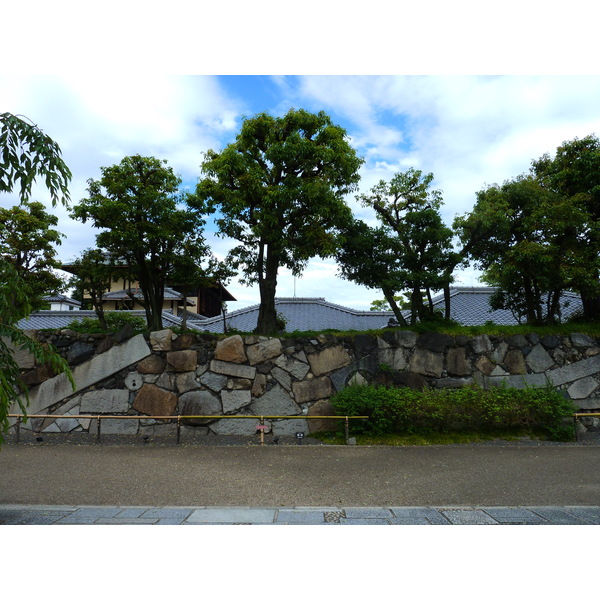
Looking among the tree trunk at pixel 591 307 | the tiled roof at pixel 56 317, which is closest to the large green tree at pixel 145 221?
the tiled roof at pixel 56 317

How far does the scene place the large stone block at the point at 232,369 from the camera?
870 cm

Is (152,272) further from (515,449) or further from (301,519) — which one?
(515,449)

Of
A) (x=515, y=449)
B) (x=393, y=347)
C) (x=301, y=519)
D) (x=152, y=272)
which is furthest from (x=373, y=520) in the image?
(x=152, y=272)

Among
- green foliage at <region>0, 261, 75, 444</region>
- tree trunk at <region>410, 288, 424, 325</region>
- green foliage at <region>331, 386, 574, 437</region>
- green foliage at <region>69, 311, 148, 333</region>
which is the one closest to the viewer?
green foliage at <region>0, 261, 75, 444</region>

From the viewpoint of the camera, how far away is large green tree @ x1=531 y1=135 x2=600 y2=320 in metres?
8.75

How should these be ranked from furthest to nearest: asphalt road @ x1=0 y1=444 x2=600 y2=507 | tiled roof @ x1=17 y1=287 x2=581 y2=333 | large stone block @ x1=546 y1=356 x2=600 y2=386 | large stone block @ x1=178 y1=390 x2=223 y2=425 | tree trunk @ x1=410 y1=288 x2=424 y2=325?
tiled roof @ x1=17 y1=287 x2=581 y2=333 < tree trunk @ x1=410 y1=288 x2=424 y2=325 < large stone block @ x1=546 y1=356 x2=600 y2=386 < large stone block @ x1=178 y1=390 x2=223 y2=425 < asphalt road @ x1=0 y1=444 x2=600 y2=507

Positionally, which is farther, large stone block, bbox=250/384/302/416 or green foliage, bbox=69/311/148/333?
green foliage, bbox=69/311/148/333

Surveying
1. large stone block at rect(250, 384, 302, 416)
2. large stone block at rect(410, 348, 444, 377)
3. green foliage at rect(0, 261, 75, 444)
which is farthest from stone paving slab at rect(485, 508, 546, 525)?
large stone block at rect(250, 384, 302, 416)

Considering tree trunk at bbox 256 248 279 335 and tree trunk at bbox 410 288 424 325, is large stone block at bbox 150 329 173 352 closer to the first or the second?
tree trunk at bbox 256 248 279 335

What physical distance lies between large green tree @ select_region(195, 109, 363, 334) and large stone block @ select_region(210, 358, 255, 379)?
1.02 m

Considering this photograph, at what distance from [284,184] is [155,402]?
197 inches

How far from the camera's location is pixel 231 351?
8758 mm

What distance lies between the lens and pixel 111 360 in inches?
343

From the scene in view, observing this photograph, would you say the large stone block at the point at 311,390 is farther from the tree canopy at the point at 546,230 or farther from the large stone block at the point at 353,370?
the tree canopy at the point at 546,230
